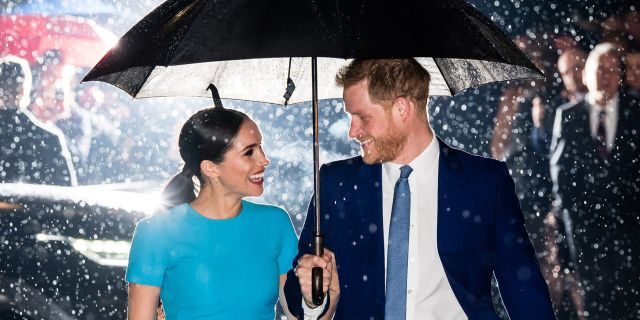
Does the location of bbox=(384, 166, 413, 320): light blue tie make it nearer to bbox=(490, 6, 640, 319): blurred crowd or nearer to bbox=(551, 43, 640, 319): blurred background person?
bbox=(490, 6, 640, 319): blurred crowd

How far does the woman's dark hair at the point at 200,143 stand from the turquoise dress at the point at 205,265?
136 millimetres

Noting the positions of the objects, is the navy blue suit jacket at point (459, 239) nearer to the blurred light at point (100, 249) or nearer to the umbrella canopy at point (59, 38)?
the blurred light at point (100, 249)

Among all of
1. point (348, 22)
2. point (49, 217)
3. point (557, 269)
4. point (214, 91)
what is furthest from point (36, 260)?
point (348, 22)

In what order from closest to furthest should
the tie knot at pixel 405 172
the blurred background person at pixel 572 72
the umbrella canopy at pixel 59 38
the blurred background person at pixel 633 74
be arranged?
1. the tie knot at pixel 405 172
2. the blurred background person at pixel 633 74
3. the blurred background person at pixel 572 72
4. the umbrella canopy at pixel 59 38

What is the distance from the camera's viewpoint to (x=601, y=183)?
1027 cm

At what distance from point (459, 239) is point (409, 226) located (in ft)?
0.57

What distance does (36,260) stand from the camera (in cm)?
764

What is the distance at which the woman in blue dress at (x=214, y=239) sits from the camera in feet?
10.7

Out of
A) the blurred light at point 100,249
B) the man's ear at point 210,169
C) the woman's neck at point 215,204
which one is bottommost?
the blurred light at point 100,249

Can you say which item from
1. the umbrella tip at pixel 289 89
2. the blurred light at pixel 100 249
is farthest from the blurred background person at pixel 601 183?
the umbrella tip at pixel 289 89

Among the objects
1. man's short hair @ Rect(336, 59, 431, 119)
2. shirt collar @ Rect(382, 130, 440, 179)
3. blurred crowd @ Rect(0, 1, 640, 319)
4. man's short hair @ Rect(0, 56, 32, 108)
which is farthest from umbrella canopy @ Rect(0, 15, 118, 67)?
shirt collar @ Rect(382, 130, 440, 179)

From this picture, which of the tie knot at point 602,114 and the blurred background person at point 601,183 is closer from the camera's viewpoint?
the blurred background person at point 601,183

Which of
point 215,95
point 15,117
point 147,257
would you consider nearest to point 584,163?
point 215,95

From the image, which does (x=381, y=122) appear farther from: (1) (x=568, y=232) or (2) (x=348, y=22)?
(1) (x=568, y=232)
